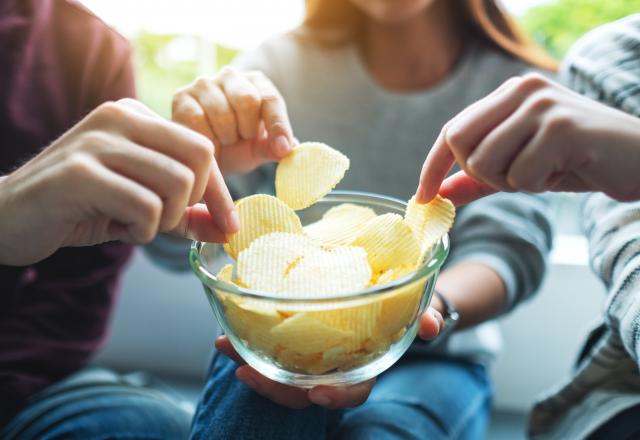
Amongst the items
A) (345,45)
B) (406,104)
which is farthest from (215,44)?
(406,104)

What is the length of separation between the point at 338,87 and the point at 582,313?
685 millimetres

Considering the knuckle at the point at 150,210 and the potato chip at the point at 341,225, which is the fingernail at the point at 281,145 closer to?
the potato chip at the point at 341,225

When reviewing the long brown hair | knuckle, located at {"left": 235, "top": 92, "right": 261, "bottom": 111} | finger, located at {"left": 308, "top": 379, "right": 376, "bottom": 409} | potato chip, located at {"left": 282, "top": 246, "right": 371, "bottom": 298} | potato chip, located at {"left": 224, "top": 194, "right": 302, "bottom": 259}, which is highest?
knuckle, located at {"left": 235, "top": 92, "right": 261, "bottom": 111}

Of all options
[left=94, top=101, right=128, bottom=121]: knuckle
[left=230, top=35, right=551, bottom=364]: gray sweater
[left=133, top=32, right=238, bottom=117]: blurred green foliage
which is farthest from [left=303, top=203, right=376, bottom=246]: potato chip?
[left=133, top=32, right=238, bottom=117]: blurred green foliage

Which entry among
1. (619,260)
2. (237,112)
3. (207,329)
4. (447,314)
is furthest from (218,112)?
(207,329)

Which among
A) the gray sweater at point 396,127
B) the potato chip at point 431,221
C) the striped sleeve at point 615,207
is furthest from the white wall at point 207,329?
the potato chip at point 431,221

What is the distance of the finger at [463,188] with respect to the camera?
0.57 m

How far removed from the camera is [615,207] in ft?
2.33

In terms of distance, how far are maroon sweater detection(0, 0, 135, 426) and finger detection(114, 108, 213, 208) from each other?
399 millimetres

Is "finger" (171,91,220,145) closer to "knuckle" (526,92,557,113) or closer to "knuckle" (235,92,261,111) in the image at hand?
"knuckle" (235,92,261,111)

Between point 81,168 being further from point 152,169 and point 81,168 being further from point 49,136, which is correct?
point 49,136

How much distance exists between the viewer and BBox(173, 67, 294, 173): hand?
2.23 ft

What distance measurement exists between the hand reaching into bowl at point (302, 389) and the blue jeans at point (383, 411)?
27 millimetres

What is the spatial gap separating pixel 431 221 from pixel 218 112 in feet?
0.94
